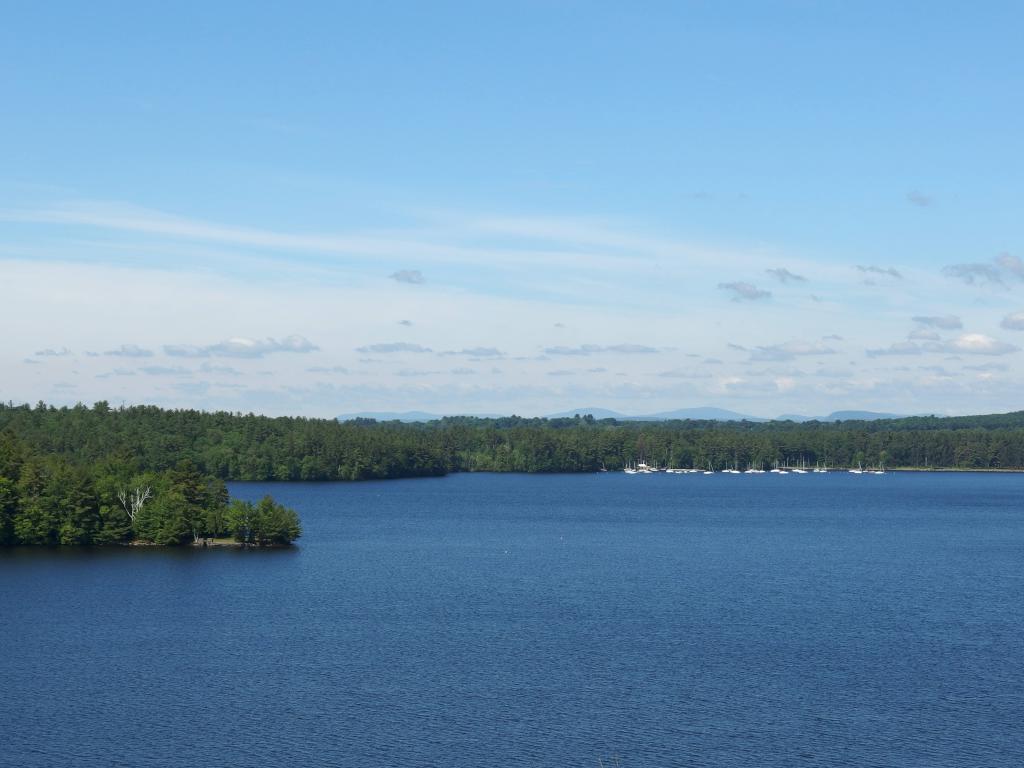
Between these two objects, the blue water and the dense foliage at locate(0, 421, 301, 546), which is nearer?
the blue water

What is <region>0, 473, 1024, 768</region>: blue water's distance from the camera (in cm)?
5131

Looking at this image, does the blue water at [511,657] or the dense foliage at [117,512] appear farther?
the dense foliage at [117,512]

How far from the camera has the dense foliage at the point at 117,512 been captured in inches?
4390

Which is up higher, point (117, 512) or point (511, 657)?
point (117, 512)

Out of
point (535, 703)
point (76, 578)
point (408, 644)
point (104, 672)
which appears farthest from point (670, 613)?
point (76, 578)

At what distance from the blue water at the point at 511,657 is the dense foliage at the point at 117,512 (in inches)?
185

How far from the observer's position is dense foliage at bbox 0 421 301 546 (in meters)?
112

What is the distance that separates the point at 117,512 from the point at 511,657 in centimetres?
6084

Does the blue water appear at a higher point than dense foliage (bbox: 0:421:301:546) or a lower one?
lower

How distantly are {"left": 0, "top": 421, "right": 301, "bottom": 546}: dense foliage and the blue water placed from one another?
4687 mm

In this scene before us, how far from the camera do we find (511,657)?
219 feet

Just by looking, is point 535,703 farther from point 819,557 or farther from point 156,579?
point 819,557

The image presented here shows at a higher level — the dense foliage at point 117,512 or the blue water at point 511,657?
the dense foliage at point 117,512

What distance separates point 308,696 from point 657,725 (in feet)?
58.7
